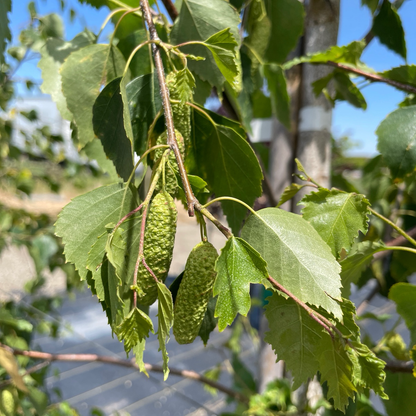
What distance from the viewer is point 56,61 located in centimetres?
48

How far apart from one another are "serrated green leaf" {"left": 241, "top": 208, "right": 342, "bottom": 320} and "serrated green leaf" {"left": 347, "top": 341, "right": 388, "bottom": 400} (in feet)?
0.09

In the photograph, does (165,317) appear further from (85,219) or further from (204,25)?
(204,25)

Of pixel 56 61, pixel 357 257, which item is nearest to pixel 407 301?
pixel 357 257

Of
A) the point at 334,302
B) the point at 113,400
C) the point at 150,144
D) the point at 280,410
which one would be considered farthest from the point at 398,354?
the point at 113,400

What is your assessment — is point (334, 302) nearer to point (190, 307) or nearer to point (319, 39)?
point (190, 307)

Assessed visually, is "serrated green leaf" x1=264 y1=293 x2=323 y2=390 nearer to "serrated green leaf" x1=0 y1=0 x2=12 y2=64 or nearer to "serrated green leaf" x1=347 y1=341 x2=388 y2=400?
"serrated green leaf" x1=347 y1=341 x2=388 y2=400

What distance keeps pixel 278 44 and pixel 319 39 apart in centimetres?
12

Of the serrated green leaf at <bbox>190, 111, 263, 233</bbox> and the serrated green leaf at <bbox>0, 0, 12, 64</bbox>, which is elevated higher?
the serrated green leaf at <bbox>0, 0, 12, 64</bbox>

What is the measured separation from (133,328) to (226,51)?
0.75ft

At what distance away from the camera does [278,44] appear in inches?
21.3

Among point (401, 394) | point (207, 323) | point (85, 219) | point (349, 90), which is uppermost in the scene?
point (349, 90)

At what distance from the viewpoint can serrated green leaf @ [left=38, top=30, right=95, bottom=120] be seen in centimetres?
47

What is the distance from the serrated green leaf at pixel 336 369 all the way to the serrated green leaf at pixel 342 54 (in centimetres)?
36

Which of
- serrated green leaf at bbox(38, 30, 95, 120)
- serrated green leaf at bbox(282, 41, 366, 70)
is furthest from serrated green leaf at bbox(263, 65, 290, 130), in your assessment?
serrated green leaf at bbox(38, 30, 95, 120)
